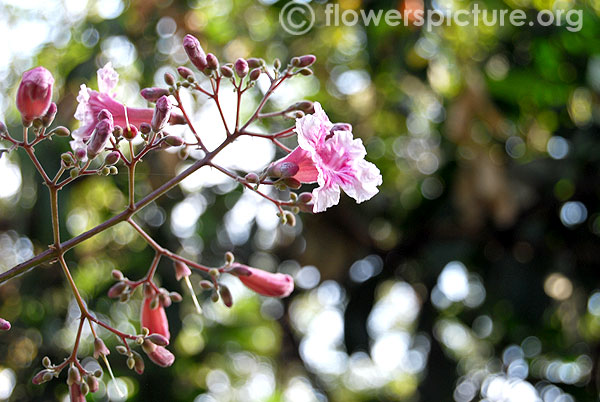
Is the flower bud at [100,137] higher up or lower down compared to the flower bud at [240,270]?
higher up

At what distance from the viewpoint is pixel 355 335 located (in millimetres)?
3564

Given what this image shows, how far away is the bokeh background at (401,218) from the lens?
11.5ft

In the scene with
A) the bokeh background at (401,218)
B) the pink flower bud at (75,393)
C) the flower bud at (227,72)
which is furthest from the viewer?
the bokeh background at (401,218)

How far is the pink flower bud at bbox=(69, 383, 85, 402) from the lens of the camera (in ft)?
4.50

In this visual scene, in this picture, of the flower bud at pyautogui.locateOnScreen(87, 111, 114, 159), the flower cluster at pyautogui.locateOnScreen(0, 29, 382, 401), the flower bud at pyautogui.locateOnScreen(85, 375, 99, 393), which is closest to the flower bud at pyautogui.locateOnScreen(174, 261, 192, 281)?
the flower cluster at pyautogui.locateOnScreen(0, 29, 382, 401)

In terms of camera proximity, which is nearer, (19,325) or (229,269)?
(229,269)

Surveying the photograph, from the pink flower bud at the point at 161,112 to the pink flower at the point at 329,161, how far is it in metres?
0.21

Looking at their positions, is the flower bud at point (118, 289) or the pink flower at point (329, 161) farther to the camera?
the flower bud at point (118, 289)

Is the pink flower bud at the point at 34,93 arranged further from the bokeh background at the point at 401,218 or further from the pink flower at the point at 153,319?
the bokeh background at the point at 401,218

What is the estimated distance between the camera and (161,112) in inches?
52.1

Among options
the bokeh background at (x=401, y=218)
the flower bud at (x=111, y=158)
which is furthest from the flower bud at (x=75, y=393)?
the bokeh background at (x=401, y=218)

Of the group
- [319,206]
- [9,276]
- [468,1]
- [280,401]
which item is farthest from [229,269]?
[280,401]

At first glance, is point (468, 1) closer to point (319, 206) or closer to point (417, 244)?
point (417, 244)

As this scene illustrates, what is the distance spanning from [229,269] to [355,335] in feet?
6.92
